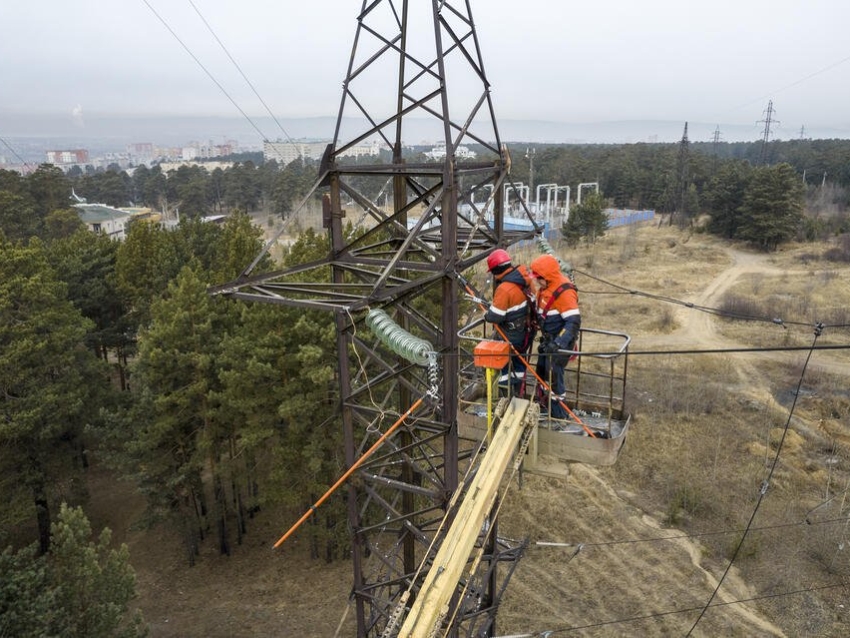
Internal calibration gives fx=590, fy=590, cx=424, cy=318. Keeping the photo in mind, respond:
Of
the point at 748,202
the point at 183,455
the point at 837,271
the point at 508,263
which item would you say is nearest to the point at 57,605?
the point at 183,455

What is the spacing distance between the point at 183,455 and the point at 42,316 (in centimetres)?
538

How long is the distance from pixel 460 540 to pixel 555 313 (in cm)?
324

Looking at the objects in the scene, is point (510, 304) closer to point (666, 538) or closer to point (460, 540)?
point (460, 540)

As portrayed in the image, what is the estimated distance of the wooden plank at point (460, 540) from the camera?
510 cm

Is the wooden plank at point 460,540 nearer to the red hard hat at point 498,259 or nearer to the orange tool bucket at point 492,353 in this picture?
the orange tool bucket at point 492,353

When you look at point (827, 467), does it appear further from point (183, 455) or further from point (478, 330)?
point (183, 455)

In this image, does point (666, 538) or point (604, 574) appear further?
point (666, 538)

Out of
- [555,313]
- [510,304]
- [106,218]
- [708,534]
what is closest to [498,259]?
[510,304]

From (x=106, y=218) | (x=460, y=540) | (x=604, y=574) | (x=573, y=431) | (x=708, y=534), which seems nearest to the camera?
(x=460, y=540)

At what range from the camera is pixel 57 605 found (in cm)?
944

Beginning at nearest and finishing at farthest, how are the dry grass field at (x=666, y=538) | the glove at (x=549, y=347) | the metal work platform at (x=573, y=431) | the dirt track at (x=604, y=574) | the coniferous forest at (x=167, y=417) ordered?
the glove at (x=549, y=347) < the metal work platform at (x=573, y=431) < the dirt track at (x=604, y=574) < the dry grass field at (x=666, y=538) < the coniferous forest at (x=167, y=417)

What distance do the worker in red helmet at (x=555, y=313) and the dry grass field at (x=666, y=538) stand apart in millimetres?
2375

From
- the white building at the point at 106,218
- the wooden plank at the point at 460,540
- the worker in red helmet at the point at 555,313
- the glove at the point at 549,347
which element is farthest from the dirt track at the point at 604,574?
the white building at the point at 106,218

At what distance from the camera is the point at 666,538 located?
53.0ft
